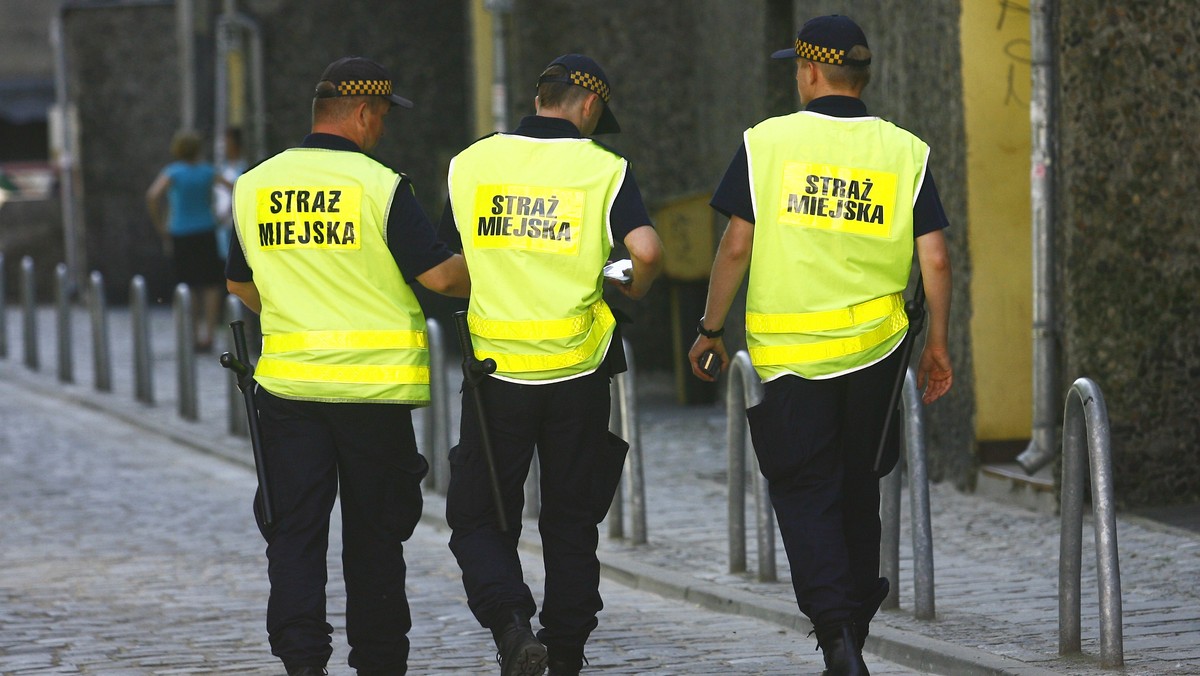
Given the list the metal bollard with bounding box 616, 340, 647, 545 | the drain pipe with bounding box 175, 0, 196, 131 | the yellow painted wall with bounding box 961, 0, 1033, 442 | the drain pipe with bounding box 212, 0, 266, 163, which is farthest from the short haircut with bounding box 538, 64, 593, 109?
the drain pipe with bounding box 175, 0, 196, 131

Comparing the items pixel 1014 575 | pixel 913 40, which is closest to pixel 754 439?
pixel 1014 575

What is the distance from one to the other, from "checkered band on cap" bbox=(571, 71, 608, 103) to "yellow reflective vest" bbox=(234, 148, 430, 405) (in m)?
0.60

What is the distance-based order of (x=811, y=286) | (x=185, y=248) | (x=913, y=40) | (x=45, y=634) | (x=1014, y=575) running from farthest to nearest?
(x=185, y=248) → (x=913, y=40) → (x=1014, y=575) → (x=45, y=634) → (x=811, y=286)

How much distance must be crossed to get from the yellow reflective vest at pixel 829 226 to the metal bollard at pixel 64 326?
12244 millimetres

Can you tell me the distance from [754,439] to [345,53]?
13933mm

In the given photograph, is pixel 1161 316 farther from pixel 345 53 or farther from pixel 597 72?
pixel 345 53

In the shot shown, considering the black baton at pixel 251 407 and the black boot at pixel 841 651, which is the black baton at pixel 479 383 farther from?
the black boot at pixel 841 651

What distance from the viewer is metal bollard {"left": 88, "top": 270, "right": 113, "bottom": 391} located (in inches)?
648

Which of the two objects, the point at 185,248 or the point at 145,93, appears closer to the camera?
the point at 185,248

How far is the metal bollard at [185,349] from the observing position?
14.8 m

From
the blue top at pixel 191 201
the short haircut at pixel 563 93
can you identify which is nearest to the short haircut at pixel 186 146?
the blue top at pixel 191 201

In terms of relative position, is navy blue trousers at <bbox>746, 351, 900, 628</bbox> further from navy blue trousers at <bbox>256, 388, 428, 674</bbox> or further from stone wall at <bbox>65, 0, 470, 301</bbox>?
stone wall at <bbox>65, 0, 470, 301</bbox>

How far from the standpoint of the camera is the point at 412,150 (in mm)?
19984

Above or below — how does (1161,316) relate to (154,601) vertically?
above
